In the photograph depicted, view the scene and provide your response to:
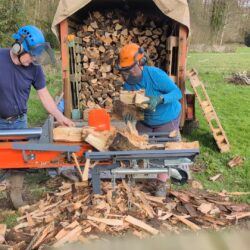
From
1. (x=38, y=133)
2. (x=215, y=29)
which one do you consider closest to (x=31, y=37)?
(x=38, y=133)

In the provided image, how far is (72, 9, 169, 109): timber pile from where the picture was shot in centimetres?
820

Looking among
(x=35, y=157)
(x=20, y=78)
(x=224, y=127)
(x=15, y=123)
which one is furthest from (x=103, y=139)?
(x=224, y=127)

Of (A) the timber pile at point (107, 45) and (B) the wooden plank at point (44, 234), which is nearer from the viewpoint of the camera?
(B) the wooden plank at point (44, 234)

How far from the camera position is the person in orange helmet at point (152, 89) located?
457 cm

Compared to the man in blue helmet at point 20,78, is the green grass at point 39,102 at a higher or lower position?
lower

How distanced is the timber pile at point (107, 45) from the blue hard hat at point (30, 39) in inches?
152

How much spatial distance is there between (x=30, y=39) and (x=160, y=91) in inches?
68.2

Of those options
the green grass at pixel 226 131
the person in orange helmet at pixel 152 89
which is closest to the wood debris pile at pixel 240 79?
the green grass at pixel 226 131

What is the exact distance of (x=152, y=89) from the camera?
491 centimetres

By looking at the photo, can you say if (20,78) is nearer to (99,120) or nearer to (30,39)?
(30,39)

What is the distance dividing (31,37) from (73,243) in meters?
2.21

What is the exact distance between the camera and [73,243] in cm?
404

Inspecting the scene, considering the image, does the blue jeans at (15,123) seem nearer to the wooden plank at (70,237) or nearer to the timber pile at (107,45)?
the wooden plank at (70,237)

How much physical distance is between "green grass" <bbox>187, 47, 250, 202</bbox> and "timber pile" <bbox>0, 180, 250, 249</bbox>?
87cm
